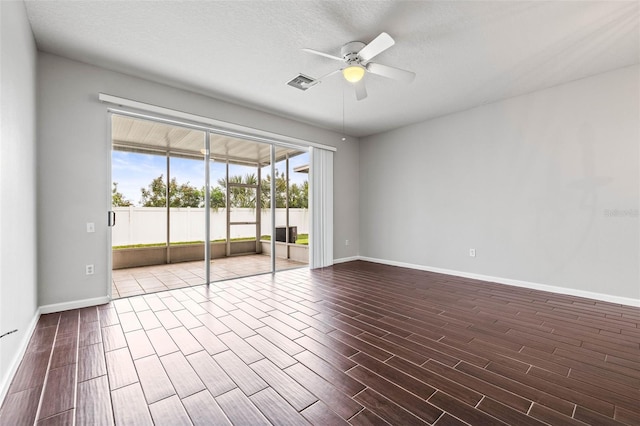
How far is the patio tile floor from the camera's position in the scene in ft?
13.6

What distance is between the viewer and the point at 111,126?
346 centimetres

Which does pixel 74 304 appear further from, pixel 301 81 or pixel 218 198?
pixel 301 81

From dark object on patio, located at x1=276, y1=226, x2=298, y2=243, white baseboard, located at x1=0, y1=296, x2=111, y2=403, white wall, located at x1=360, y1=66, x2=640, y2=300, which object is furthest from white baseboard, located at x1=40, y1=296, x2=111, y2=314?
white wall, located at x1=360, y1=66, x2=640, y2=300

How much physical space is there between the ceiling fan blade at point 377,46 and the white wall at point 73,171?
288cm

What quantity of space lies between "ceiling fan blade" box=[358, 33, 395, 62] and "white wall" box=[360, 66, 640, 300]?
291cm

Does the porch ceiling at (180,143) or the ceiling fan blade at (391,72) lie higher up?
the ceiling fan blade at (391,72)

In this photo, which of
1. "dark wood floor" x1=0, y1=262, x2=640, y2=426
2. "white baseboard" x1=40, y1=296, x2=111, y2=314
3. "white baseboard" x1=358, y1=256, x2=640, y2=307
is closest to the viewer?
"dark wood floor" x1=0, y1=262, x2=640, y2=426

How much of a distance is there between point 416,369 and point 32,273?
11.6ft

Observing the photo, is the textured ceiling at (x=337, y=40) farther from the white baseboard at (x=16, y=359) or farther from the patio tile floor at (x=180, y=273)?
the patio tile floor at (x=180, y=273)

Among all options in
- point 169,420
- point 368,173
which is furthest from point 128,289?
point 368,173

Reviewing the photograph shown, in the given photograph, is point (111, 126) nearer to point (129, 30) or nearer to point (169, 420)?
point (129, 30)

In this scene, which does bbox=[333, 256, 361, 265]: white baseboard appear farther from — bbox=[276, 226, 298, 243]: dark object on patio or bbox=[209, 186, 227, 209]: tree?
bbox=[209, 186, 227, 209]: tree

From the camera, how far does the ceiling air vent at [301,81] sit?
3506 millimetres

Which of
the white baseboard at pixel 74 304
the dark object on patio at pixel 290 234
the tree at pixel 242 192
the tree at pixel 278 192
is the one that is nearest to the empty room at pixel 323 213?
the white baseboard at pixel 74 304
